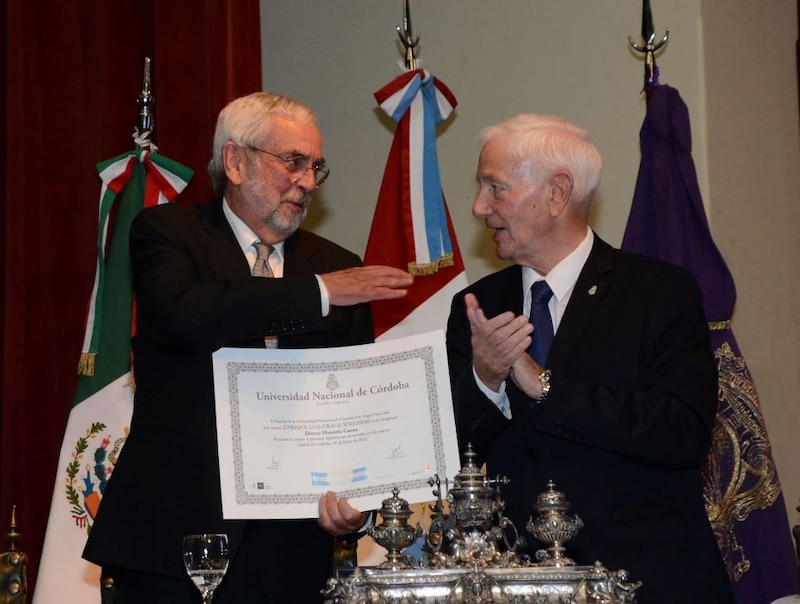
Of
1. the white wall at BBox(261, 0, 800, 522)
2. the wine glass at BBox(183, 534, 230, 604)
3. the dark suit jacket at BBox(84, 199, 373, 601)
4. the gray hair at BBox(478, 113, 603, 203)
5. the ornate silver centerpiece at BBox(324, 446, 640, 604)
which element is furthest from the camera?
the white wall at BBox(261, 0, 800, 522)

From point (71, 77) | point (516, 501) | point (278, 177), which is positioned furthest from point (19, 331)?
point (516, 501)

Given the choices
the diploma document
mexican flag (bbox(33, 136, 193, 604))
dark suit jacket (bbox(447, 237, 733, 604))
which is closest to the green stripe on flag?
mexican flag (bbox(33, 136, 193, 604))

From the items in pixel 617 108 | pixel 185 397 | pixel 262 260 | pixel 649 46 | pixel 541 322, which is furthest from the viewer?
pixel 617 108

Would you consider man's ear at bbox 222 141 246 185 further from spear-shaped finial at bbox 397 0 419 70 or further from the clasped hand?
spear-shaped finial at bbox 397 0 419 70

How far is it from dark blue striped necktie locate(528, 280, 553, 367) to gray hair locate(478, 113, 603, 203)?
0.99ft

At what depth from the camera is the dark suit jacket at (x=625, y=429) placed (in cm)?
270

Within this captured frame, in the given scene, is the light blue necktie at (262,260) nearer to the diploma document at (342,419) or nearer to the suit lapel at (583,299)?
the diploma document at (342,419)

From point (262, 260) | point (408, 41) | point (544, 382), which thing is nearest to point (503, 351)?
point (544, 382)

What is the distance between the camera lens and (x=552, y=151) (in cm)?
321

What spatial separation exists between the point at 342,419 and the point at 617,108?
234 centimetres

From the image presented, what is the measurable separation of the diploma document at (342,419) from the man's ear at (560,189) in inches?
25.9

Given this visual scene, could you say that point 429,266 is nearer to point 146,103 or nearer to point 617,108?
point 617,108

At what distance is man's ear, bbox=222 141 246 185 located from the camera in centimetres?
321

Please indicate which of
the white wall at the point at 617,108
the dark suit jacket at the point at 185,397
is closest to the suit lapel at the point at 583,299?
the dark suit jacket at the point at 185,397
